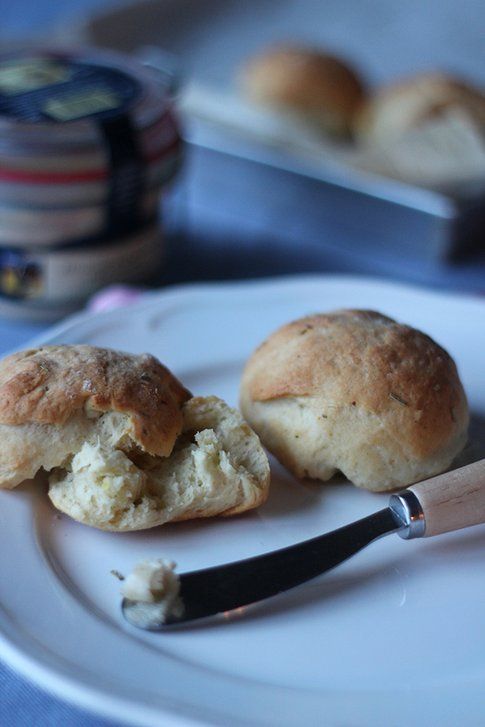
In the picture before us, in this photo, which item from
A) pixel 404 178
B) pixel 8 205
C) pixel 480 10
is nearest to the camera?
pixel 8 205

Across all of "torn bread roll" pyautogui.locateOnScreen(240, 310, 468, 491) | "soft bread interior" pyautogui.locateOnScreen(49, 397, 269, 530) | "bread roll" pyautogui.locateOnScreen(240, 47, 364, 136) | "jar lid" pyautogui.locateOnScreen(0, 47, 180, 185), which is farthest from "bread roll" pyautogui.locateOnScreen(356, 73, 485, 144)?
"soft bread interior" pyautogui.locateOnScreen(49, 397, 269, 530)

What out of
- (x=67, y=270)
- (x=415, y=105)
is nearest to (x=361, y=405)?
(x=67, y=270)

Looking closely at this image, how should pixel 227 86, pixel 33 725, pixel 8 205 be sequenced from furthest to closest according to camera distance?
pixel 227 86 < pixel 8 205 < pixel 33 725

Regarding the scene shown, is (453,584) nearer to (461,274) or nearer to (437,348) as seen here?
(437,348)

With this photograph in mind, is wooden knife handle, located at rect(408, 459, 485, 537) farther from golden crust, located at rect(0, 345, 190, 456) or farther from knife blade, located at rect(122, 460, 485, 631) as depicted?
golden crust, located at rect(0, 345, 190, 456)

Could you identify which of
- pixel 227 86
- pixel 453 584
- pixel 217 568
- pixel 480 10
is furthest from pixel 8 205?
pixel 480 10

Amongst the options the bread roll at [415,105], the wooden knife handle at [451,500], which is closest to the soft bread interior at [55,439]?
the wooden knife handle at [451,500]

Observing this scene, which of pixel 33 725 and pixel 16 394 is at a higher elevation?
pixel 16 394

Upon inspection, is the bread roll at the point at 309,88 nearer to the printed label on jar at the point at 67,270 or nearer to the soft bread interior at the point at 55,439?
the printed label on jar at the point at 67,270
